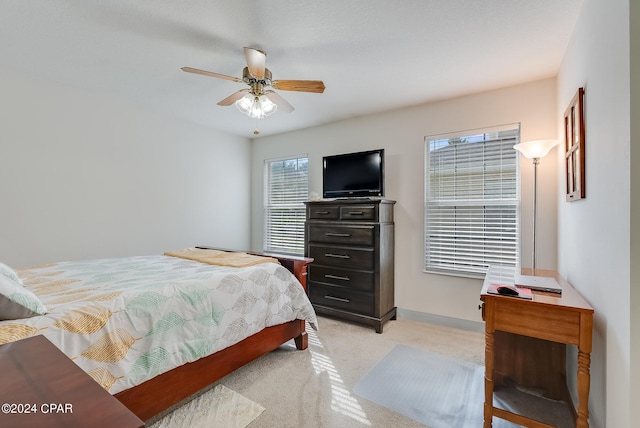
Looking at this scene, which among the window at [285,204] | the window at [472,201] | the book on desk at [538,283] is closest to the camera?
the book on desk at [538,283]

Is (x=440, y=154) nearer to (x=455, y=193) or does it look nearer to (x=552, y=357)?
(x=455, y=193)

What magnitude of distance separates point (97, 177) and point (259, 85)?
2.17m

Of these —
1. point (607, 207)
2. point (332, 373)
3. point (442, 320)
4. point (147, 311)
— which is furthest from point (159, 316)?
point (442, 320)

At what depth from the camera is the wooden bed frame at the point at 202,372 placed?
161 cm

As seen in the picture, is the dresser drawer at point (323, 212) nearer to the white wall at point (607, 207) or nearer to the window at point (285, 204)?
the window at point (285, 204)

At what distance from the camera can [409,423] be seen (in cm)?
177

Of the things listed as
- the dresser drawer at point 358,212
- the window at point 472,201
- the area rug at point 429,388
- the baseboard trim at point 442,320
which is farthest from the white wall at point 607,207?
the dresser drawer at point 358,212

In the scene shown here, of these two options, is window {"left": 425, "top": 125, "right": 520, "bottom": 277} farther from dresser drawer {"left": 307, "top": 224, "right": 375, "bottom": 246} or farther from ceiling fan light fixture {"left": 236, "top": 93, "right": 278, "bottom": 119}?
ceiling fan light fixture {"left": 236, "top": 93, "right": 278, "bottom": 119}

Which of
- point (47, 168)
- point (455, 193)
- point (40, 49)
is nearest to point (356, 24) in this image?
point (455, 193)

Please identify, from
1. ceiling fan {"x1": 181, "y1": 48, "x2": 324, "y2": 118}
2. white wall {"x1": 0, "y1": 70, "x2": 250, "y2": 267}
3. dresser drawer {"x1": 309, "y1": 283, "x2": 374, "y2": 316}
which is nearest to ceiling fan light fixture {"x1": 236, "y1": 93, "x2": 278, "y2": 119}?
ceiling fan {"x1": 181, "y1": 48, "x2": 324, "y2": 118}

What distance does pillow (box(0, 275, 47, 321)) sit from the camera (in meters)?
1.28

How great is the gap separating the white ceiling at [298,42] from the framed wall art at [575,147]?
1.87 feet

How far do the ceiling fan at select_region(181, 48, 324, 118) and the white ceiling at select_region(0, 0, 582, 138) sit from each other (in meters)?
0.15

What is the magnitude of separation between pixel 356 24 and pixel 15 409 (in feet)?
7.64
